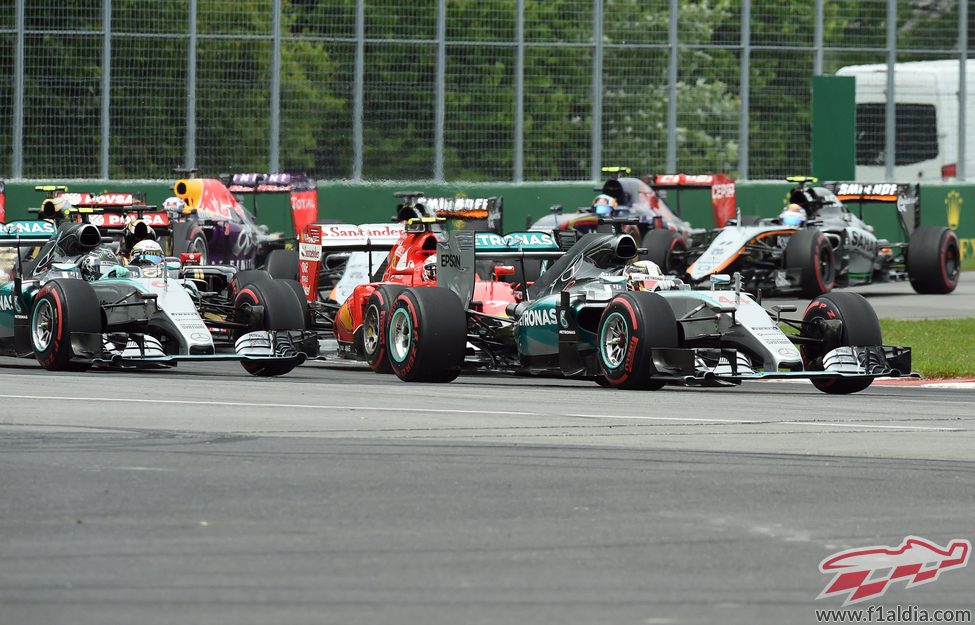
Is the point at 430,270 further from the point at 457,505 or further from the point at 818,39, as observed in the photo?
the point at 818,39

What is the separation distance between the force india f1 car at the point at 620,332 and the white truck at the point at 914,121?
2207 cm

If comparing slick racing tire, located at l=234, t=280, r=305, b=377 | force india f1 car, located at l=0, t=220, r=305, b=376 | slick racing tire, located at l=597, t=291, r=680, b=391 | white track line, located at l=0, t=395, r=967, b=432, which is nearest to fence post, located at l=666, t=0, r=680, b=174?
force india f1 car, located at l=0, t=220, r=305, b=376

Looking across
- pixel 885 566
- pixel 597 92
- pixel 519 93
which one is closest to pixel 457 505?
pixel 885 566

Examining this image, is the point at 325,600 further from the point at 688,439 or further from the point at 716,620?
the point at 688,439

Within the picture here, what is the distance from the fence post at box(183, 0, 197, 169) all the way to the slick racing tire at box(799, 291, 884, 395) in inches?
754

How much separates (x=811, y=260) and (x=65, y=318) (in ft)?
43.0

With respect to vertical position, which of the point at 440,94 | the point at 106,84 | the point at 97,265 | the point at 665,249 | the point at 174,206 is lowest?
the point at 97,265

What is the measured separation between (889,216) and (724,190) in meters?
5.39

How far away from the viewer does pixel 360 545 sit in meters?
7.62

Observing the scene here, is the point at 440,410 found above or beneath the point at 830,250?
beneath

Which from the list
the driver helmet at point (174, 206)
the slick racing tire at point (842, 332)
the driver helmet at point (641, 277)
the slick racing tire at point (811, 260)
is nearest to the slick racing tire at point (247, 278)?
the driver helmet at point (641, 277)

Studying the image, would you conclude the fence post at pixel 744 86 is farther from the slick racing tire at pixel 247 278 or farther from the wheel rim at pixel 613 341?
the wheel rim at pixel 613 341

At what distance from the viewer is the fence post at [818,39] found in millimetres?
36469

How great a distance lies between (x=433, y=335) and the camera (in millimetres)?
15070
